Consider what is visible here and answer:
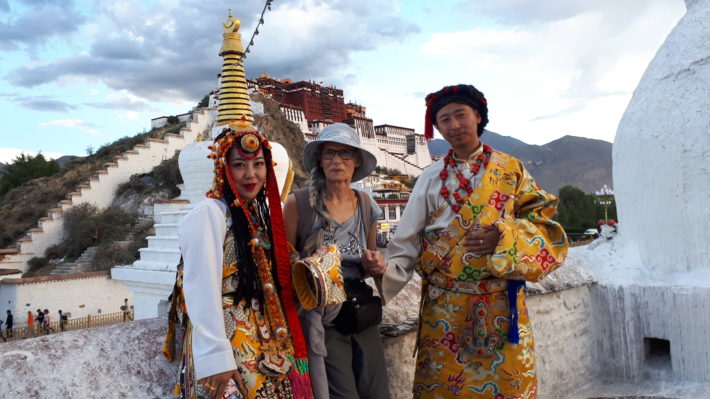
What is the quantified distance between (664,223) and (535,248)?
248 cm

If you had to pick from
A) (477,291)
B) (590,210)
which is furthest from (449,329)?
(590,210)

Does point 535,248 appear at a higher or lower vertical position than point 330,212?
lower

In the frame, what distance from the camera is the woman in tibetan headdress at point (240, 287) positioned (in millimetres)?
1874

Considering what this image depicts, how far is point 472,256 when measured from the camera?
2.52 metres

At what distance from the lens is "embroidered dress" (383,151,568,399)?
248 cm

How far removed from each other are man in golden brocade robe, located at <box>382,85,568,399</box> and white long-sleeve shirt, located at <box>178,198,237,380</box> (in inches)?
36.0

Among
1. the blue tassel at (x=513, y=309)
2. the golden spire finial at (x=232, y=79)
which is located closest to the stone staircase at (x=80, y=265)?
the golden spire finial at (x=232, y=79)

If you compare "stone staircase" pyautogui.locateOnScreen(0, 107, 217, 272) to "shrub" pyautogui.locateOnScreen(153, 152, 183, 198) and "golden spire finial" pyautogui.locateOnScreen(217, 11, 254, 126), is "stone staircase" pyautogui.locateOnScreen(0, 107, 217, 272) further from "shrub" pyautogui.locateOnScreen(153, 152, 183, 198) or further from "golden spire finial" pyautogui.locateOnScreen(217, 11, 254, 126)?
"golden spire finial" pyautogui.locateOnScreen(217, 11, 254, 126)

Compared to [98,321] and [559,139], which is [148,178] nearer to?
[98,321]

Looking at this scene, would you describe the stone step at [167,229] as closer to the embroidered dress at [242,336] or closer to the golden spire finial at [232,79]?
the golden spire finial at [232,79]

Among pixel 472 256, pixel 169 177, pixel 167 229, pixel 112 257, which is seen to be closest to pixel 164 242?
pixel 167 229

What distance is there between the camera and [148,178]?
35469 millimetres

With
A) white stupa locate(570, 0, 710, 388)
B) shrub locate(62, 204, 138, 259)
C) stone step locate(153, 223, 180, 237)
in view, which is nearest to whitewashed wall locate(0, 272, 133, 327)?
stone step locate(153, 223, 180, 237)

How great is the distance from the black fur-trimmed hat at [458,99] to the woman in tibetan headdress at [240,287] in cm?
93
